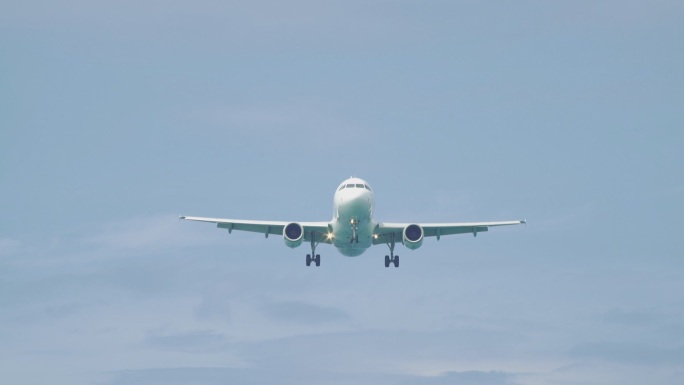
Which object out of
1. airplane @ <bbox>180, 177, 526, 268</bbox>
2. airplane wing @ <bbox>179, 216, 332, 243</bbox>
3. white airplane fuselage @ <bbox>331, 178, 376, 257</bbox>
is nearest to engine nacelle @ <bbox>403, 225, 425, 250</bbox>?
airplane @ <bbox>180, 177, 526, 268</bbox>

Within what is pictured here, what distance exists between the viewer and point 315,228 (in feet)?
279

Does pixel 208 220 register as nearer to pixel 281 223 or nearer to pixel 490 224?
pixel 281 223

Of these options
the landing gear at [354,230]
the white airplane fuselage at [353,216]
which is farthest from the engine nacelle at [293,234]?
the landing gear at [354,230]

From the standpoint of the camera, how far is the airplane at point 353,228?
79812 millimetres

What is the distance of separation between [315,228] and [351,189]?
621 cm

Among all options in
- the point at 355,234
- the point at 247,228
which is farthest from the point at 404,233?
the point at 247,228

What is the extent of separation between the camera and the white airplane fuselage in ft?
260

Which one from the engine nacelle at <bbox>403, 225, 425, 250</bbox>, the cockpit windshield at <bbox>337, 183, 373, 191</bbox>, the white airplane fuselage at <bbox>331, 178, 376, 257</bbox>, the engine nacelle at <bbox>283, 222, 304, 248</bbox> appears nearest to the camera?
the white airplane fuselage at <bbox>331, 178, 376, 257</bbox>

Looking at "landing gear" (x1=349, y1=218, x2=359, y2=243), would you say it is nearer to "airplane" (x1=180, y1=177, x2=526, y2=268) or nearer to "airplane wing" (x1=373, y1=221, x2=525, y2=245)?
"airplane" (x1=180, y1=177, x2=526, y2=268)

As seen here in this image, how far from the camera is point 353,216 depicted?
79625mm

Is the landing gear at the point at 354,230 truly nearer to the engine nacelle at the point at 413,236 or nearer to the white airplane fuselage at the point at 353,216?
the white airplane fuselage at the point at 353,216

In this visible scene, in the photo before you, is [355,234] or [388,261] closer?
[355,234]

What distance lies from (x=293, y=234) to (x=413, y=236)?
25.2ft

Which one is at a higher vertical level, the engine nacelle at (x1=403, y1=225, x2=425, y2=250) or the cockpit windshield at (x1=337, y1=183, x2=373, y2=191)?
the cockpit windshield at (x1=337, y1=183, x2=373, y2=191)
